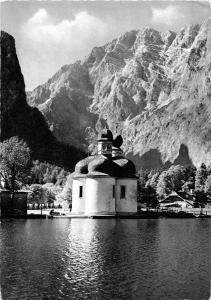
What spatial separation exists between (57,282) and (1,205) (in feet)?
117

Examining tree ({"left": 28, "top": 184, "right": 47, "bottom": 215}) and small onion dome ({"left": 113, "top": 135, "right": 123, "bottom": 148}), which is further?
tree ({"left": 28, "top": 184, "right": 47, "bottom": 215})

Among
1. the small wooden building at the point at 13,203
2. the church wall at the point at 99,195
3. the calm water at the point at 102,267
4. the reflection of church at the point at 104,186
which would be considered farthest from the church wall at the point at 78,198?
the calm water at the point at 102,267

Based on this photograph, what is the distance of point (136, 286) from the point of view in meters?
17.7

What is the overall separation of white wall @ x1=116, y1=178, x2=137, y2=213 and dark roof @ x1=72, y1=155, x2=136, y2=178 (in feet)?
2.43

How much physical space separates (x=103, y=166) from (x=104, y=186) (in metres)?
2.33

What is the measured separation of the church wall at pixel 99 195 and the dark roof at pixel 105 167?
83 cm

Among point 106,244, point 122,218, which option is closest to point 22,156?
point 122,218

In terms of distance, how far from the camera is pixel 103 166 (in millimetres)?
60844

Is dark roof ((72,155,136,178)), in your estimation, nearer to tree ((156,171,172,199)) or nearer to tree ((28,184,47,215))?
tree ((28,184,47,215))

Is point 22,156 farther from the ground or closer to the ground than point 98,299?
farther from the ground

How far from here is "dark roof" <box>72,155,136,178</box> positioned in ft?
200

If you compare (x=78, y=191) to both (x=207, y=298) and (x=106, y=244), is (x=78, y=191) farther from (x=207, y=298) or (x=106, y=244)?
(x=207, y=298)

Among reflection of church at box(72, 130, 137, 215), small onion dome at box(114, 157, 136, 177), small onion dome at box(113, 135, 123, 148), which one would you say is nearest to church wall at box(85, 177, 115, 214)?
reflection of church at box(72, 130, 137, 215)

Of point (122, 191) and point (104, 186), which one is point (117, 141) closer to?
point (122, 191)
